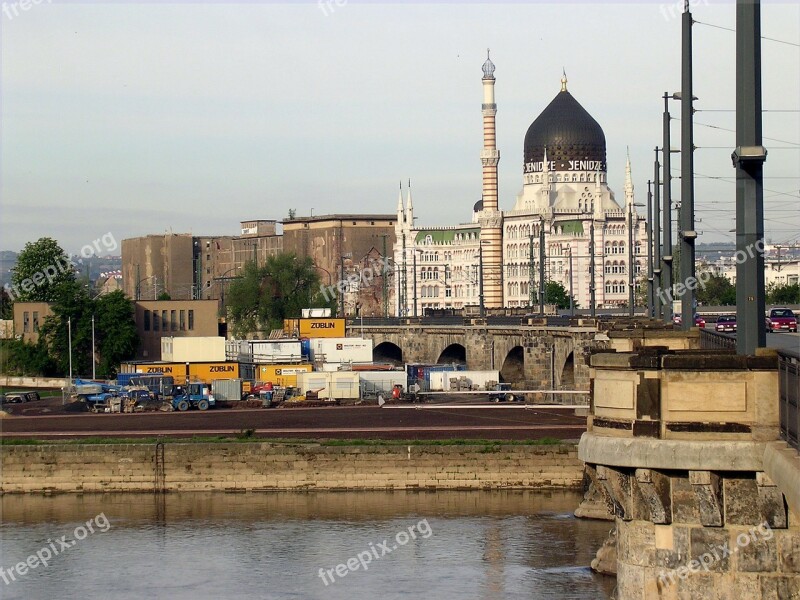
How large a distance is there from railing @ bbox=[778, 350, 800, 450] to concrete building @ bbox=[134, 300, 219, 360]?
376 ft

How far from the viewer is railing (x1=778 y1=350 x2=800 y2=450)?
14820 millimetres

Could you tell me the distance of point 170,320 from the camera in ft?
427

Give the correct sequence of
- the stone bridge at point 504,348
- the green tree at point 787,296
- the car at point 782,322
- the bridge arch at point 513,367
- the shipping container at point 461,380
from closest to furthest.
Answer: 1. the car at point 782,322
2. the stone bridge at point 504,348
3. the shipping container at point 461,380
4. the bridge arch at point 513,367
5. the green tree at point 787,296

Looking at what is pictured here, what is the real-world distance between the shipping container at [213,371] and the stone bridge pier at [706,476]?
285ft

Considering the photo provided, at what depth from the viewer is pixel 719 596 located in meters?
15.9

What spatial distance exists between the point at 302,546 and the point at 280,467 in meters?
12.2

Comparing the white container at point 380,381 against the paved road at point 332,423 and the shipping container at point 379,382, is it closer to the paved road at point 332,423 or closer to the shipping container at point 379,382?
the shipping container at point 379,382

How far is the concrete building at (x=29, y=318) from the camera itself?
430 ft

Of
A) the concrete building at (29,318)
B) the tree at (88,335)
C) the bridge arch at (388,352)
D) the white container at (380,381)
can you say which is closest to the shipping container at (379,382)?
the white container at (380,381)

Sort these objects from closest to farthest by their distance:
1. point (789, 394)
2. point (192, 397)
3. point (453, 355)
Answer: point (789, 394), point (192, 397), point (453, 355)

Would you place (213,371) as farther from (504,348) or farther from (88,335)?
(504,348)

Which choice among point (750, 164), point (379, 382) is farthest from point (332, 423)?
point (750, 164)

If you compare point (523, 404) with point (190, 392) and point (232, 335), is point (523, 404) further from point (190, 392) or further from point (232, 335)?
point (232, 335)

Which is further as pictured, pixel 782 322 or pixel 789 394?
pixel 782 322
